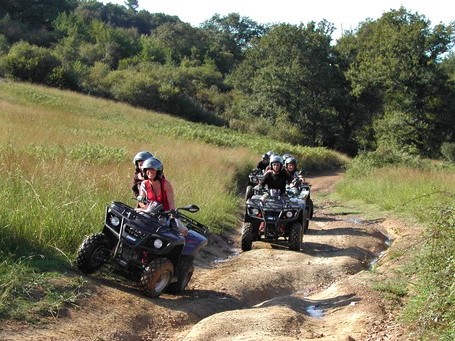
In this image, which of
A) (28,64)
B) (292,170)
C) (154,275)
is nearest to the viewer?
(154,275)

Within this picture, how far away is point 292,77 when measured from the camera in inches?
2048

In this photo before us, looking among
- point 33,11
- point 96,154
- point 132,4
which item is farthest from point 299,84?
point 132,4

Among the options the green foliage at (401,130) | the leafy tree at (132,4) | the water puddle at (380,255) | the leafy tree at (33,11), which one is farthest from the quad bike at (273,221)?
the leafy tree at (132,4)

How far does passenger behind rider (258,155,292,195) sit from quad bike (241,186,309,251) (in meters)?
0.81

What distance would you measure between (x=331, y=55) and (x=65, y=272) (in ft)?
165

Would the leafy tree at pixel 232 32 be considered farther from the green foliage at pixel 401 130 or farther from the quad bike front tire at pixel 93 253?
the quad bike front tire at pixel 93 253

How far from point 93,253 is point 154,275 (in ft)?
2.92

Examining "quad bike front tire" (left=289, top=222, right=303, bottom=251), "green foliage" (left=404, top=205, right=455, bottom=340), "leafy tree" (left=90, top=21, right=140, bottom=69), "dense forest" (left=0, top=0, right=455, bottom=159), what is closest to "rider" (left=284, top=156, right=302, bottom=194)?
"quad bike front tire" (left=289, top=222, right=303, bottom=251)

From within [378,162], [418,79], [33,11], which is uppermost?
[33,11]

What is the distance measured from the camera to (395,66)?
44.6 meters

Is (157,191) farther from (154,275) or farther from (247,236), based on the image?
(247,236)

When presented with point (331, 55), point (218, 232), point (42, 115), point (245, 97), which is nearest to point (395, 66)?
point (331, 55)

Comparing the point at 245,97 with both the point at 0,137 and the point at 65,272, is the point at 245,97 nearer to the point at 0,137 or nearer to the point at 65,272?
the point at 0,137

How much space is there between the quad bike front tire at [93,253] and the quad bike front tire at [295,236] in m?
4.83
